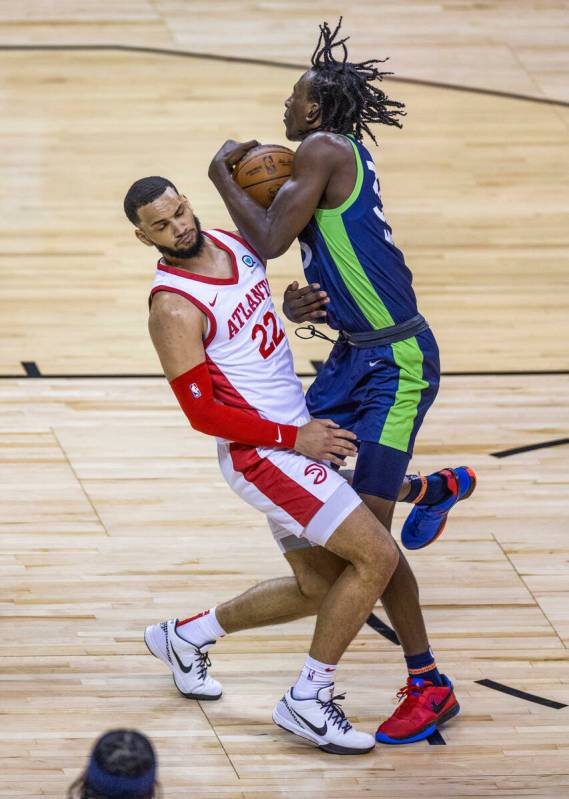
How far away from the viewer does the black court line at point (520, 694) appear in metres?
4.89

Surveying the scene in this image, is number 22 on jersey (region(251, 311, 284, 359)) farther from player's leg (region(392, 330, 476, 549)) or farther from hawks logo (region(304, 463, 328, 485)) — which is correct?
player's leg (region(392, 330, 476, 549))

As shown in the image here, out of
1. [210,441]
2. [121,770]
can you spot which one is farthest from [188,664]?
[121,770]

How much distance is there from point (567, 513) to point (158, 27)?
8.17 metres

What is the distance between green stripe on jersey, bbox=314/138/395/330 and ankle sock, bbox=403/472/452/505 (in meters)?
0.66

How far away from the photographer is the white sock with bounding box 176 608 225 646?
16.0 feet

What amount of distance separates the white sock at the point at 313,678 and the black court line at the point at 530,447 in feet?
7.96

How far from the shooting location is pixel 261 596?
189 inches

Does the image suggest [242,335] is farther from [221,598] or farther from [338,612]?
[221,598]

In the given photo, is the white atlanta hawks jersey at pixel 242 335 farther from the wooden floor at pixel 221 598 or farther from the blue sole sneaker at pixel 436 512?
the wooden floor at pixel 221 598

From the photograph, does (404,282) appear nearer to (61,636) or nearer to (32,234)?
(61,636)

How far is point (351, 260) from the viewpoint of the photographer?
4.66 meters

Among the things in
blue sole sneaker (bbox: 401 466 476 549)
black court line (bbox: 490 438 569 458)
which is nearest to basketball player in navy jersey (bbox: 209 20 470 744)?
blue sole sneaker (bbox: 401 466 476 549)

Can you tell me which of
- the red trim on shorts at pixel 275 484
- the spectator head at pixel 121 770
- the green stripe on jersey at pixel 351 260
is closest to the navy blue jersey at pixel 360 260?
the green stripe on jersey at pixel 351 260

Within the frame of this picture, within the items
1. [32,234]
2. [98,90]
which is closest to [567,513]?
[32,234]
